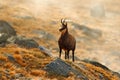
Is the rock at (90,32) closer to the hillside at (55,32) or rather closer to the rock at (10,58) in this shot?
the hillside at (55,32)

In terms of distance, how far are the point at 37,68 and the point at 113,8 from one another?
85.5 metres

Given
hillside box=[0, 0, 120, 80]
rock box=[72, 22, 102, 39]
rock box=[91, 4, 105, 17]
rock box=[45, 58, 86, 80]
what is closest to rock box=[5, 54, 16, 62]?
hillside box=[0, 0, 120, 80]

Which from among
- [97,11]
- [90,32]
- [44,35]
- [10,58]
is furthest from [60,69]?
[97,11]

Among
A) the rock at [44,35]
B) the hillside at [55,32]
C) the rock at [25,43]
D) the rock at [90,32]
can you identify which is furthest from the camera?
the rock at [90,32]

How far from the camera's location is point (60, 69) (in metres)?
19.9

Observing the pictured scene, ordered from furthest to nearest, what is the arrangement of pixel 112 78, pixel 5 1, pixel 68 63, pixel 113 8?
pixel 113 8 → pixel 5 1 → pixel 112 78 → pixel 68 63

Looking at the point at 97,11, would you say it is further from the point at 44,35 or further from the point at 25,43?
the point at 25,43

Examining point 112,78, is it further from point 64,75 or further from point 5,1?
point 5,1

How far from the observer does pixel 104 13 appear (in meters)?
90.9

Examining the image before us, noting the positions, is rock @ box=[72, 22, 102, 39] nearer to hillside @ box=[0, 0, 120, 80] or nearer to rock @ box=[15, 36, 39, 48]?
hillside @ box=[0, 0, 120, 80]

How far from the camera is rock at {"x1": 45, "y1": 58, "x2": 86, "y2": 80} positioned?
19684mm

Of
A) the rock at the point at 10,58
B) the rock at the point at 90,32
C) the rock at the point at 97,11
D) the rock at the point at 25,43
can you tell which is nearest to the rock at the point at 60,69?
the rock at the point at 10,58

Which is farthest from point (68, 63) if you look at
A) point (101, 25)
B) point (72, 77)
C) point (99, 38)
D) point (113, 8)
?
point (113, 8)

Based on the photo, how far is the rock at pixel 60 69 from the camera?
19.7 metres
